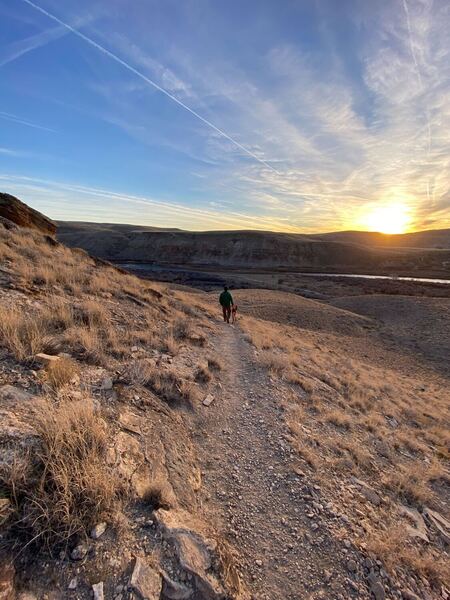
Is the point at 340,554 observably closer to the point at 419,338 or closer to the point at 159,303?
the point at 159,303

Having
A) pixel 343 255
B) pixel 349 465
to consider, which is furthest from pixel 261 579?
pixel 343 255

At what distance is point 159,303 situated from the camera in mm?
12273

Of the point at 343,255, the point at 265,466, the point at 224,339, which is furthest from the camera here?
the point at 343,255

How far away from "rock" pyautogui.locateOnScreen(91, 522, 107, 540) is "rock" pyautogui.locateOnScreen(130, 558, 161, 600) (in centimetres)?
38

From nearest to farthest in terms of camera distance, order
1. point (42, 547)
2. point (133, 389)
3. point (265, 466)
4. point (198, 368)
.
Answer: point (42, 547), point (265, 466), point (133, 389), point (198, 368)

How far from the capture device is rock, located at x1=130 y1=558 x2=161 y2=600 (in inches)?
96.5

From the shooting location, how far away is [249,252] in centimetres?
9181

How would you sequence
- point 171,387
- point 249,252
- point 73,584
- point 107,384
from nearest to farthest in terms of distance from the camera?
point 73,584, point 107,384, point 171,387, point 249,252

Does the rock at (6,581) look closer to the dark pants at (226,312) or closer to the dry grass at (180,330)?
the dry grass at (180,330)

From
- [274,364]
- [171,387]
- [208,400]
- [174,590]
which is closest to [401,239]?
[274,364]

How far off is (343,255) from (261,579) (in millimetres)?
92060

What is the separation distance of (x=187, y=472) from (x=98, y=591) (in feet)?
6.20

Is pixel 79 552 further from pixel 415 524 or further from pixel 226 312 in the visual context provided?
pixel 226 312

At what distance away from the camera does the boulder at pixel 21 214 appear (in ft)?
54.2
